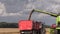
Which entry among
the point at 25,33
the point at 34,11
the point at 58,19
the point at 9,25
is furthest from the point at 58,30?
the point at 9,25

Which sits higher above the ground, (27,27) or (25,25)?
(25,25)

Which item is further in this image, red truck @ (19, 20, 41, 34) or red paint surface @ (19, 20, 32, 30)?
red paint surface @ (19, 20, 32, 30)

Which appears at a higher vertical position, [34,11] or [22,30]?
[34,11]

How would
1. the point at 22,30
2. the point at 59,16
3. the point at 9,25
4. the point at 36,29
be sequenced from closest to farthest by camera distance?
the point at 59,16, the point at 22,30, the point at 36,29, the point at 9,25

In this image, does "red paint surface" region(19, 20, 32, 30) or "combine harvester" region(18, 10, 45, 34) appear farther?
"red paint surface" region(19, 20, 32, 30)

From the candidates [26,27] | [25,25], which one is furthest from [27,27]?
[25,25]

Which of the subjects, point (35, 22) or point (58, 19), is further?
point (35, 22)

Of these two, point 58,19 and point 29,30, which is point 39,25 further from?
point 58,19

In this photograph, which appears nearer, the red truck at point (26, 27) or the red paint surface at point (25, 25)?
the red truck at point (26, 27)

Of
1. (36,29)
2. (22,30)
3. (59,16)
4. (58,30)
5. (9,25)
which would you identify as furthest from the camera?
(9,25)

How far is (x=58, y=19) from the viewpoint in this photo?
16.8 m

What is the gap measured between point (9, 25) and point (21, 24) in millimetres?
65021

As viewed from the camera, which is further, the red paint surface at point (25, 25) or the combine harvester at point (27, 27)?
the red paint surface at point (25, 25)

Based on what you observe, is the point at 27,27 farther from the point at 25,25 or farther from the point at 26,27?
the point at 25,25
